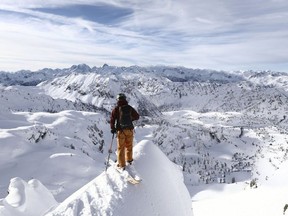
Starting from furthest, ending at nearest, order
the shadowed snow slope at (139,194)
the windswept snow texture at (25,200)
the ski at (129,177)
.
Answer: the windswept snow texture at (25,200)
the ski at (129,177)
the shadowed snow slope at (139,194)

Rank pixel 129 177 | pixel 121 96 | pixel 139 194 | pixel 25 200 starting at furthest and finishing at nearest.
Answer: pixel 25 200 < pixel 121 96 < pixel 129 177 < pixel 139 194

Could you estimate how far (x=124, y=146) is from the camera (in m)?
16.9

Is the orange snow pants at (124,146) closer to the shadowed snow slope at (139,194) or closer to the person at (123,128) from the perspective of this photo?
the person at (123,128)

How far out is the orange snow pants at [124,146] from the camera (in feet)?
53.7

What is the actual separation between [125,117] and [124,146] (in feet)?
4.37

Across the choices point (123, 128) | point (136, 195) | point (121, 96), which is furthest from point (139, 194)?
point (121, 96)

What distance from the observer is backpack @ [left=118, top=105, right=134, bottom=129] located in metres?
17.1

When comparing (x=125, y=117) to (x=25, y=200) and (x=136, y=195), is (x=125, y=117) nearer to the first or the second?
(x=136, y=195)

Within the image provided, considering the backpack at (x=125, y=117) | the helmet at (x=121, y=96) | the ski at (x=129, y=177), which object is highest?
the helmet at (x=121, y=96)

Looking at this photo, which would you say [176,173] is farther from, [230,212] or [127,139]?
[230,212]

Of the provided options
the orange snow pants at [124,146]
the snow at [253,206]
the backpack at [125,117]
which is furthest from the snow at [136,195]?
the snow at [253,206]

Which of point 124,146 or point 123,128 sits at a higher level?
point 123,128

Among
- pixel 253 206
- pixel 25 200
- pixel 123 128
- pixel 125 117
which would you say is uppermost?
pixel 125 117

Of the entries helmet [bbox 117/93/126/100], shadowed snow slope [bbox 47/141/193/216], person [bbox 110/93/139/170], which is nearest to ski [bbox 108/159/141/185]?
shadowed snow slope [bbox 47/141/193/216]
